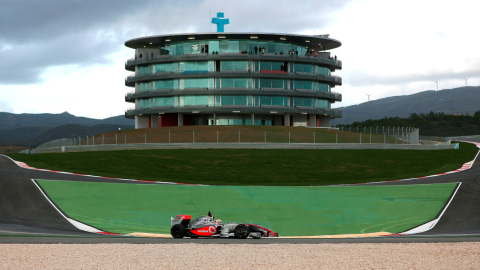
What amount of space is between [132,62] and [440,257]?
91.3 metres

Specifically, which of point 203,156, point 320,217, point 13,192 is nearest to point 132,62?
point 203,156

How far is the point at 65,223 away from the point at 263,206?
8828 millimetres

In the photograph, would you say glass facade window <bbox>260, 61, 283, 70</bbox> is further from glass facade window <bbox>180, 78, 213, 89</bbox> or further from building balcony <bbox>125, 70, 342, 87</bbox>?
glass facade window <bbox>180, 78, 213, 89</bbox>

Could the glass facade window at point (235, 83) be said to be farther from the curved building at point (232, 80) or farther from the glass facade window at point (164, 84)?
the glass facade window at point (164, 84)

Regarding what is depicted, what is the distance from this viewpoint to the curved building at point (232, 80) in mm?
89812

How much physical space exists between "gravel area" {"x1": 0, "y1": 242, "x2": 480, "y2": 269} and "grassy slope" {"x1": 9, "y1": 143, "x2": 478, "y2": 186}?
20.5m

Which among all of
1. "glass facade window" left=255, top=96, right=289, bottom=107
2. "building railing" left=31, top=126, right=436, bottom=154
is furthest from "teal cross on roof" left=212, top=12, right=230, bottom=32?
"building railing" left=31, top=126, right=436, bottom=154

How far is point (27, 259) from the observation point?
12.6 meters

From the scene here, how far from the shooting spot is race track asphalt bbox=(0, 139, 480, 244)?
1642 cm

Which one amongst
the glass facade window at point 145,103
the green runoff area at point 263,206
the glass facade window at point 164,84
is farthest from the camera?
the glass facade window at point 145,103

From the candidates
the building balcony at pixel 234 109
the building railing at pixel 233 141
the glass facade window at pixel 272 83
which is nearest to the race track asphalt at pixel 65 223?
the building railing at pixel 233 141

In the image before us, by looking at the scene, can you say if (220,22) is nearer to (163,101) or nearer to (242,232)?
(163,101)

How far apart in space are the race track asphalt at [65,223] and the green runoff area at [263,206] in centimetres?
88

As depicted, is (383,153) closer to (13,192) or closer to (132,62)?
(13,192)
